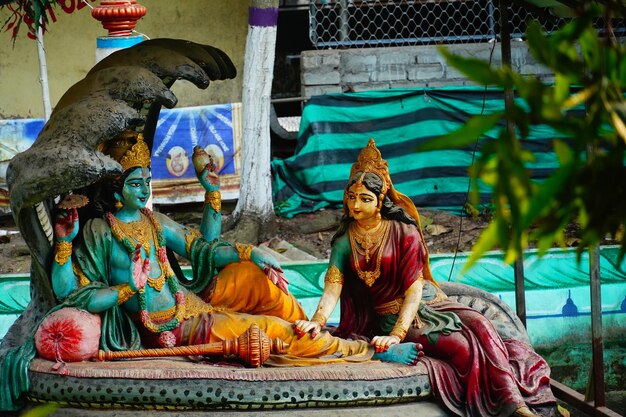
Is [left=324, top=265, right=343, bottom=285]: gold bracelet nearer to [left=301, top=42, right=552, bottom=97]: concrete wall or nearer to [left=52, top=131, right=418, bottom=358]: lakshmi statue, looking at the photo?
[left=52, top=131, right=418, bottom=358]: lakshmi statue

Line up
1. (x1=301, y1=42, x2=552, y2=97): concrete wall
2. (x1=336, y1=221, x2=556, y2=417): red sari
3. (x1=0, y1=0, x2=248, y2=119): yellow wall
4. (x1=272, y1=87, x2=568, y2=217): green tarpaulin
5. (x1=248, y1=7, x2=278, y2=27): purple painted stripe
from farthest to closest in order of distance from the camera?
(x1=0, y1=0, x2=248, y2=119): yellow wall
(x1=301, y1=42, x2=552, y2=97): concrete wall
(x1=272, y1=87, x2=568, y2=217): green tarpaulin
(x1=248, y1=7, x2=278, y2=27): purple painted stripe
(x1=336, y1=221, x2=556, y2=417): red sari

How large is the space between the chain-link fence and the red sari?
5065 mm

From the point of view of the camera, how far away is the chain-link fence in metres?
10.2

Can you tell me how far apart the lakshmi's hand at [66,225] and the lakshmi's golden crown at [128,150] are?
34 centimetres

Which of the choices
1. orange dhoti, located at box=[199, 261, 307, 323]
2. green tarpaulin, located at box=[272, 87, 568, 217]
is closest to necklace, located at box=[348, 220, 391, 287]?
orange dhoti, located at box=[199, 261, 307, 323]

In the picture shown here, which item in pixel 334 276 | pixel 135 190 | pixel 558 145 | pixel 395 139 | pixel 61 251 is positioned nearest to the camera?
pixel 558 145

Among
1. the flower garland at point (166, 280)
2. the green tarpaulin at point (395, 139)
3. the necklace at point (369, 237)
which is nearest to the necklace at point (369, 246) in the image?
the necklace at point (369, 237)

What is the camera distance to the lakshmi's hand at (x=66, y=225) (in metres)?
4.86

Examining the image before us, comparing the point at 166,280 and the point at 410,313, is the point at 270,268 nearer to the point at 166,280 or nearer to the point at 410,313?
the point at 166,280

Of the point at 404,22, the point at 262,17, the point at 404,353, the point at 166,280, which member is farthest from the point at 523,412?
the point at 404,22

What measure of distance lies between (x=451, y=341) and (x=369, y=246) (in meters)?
0.57

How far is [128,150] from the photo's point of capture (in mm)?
5098

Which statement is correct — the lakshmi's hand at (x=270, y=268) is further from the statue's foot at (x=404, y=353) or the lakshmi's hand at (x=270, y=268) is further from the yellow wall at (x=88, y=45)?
the yellow wall at (x=88, y=45)

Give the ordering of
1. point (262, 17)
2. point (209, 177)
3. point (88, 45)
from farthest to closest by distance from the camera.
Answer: point (88, 45), point (262, 17), point (209, 177)
